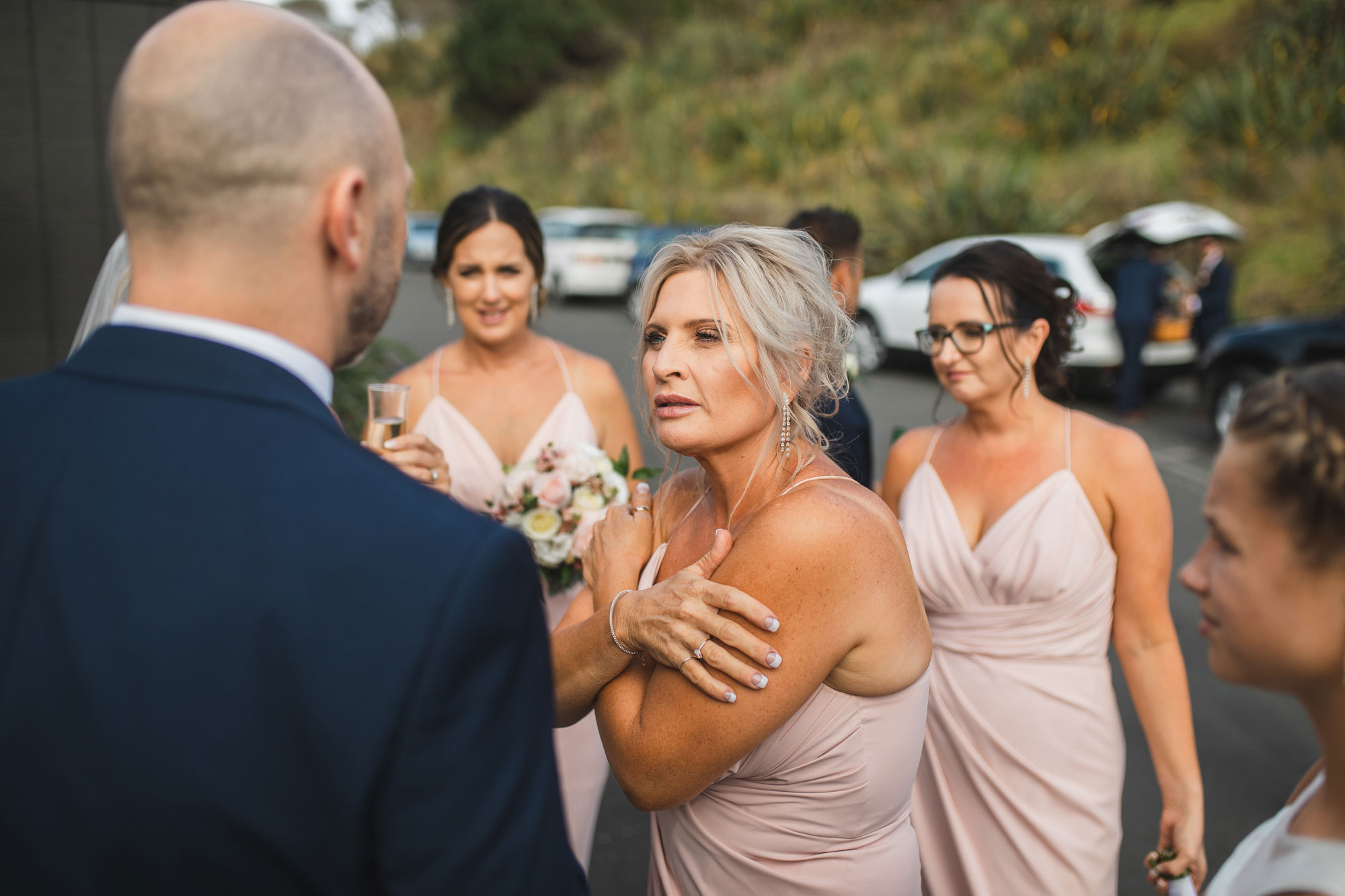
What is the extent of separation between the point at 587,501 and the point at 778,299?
1189 millimetres

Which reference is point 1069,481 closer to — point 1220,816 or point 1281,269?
point 1220,816

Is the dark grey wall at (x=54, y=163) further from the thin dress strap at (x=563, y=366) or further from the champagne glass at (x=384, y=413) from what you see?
the champagne glass at (x=384, y=413)

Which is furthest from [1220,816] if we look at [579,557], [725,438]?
[725,438]

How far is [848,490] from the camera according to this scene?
2000 mm

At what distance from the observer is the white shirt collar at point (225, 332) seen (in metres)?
1.18

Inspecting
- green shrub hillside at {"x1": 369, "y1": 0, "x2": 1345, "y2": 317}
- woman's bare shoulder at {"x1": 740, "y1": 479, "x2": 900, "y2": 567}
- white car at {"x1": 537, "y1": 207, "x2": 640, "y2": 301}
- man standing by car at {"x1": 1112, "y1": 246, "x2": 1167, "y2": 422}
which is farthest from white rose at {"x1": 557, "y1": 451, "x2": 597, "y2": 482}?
white car at {"x1": 537, "y1": 207, "x2": 640, "y2": 301}

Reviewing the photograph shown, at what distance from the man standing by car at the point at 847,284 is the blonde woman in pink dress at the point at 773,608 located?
0.99m

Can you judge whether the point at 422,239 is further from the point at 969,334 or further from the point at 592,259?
the point at 969,334

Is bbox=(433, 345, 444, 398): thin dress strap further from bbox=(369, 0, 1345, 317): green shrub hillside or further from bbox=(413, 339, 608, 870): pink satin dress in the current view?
bbox=(369, 0, 1345, 317): green shrub hillside

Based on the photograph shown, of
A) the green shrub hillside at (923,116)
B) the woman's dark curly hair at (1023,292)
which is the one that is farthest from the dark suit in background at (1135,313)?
the woman's dark curly hair at (1023,292)

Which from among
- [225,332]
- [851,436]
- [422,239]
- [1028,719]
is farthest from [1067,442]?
[422,239]

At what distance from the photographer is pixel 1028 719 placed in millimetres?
2820

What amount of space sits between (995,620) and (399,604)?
7.38 ft

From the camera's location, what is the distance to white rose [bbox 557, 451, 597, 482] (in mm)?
3123
